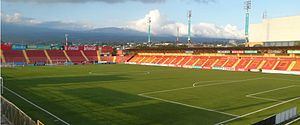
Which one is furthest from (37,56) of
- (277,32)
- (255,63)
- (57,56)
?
(277,32)

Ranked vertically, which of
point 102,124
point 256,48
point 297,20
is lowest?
point 102,124

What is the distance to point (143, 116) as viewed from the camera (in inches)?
927

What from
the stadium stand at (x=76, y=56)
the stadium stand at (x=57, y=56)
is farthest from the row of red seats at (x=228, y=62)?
the stadium stand at (x=57, y=56)

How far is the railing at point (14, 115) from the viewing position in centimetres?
1661

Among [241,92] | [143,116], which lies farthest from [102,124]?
[241,92]

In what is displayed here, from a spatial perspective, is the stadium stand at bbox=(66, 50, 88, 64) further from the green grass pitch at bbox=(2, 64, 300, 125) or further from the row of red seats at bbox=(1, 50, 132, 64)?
the green grass pitch at bbox=(2, 64, 300, 125)

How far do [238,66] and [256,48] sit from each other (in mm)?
7762

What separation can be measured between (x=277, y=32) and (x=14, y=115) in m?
101

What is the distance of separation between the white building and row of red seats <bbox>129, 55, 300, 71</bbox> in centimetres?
2719

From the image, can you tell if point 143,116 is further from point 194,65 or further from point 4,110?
point 194,65

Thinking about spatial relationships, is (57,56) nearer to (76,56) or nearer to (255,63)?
(76,56)

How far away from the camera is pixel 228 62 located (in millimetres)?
84125

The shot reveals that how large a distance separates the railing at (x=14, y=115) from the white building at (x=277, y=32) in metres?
95.8

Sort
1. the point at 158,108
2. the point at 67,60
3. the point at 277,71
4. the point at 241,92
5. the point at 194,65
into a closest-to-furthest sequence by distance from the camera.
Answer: the point at 158,108, the point at 241,92, the point at 277,71, the point at 194,65, the point at 67,60
